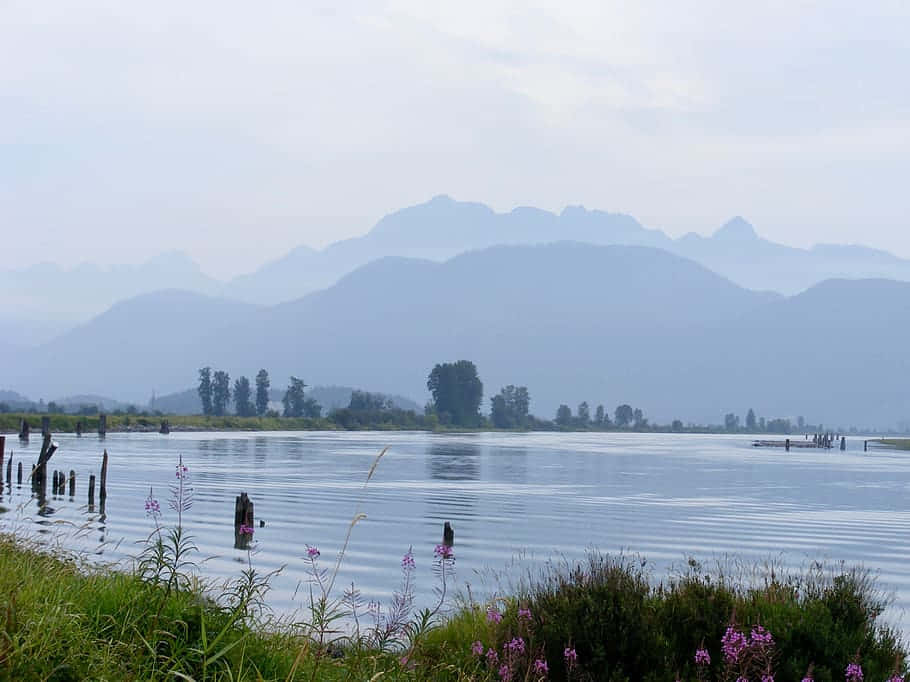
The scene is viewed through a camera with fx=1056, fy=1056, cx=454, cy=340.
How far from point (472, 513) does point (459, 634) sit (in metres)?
32.6

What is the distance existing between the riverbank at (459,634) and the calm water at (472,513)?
5905mm

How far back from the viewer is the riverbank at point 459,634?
8.84 m

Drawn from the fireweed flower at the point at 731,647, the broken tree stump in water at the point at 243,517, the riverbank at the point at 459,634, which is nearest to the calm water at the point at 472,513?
the broken tree stump in water at the point at 243,517

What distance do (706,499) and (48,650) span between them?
183 feet

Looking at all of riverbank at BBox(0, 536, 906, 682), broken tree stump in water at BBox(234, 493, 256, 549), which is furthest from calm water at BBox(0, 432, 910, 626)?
riverbank at BBox(0, 536, 906, 682)

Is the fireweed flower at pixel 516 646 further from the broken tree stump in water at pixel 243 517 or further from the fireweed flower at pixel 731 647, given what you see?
the broken tree stump in water at pixel 243 517

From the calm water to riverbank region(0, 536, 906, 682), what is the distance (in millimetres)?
5905

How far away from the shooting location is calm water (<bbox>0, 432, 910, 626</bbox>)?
32.4 m

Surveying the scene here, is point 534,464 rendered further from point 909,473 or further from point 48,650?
point 48,650

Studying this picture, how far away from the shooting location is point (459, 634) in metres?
16.1

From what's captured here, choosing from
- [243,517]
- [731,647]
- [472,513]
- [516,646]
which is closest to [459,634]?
[516,646]

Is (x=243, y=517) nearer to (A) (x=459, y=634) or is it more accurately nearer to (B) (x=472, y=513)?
(B) (x=472, y=513)

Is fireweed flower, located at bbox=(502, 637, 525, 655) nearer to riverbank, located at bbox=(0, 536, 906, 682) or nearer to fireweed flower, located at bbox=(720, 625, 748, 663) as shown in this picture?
riverbank, located at bbox=(0, 536, 906, 682)

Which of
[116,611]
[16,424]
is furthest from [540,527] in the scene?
[16,424]
